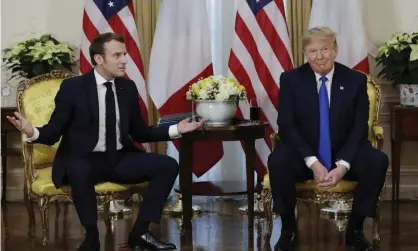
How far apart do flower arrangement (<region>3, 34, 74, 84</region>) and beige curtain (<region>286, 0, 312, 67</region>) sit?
6.17 feet

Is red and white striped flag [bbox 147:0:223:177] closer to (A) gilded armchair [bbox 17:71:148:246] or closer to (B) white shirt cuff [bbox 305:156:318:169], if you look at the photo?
(A) gilded armchair [bbox 17:71:148:246]

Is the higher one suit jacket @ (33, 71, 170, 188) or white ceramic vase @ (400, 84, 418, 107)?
white ceramic vase @ (400, 84, 418, 107)

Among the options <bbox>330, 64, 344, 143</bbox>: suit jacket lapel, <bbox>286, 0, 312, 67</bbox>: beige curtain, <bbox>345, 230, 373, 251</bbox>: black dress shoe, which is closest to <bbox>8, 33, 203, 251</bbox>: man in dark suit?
<bbox>330, 64, 344, 143</bbox>: suit jacket lapel

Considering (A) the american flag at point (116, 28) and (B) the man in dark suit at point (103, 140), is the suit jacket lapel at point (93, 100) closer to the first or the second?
(B) the man in dark suit at point (103, 140)

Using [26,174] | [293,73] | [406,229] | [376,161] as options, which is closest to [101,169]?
[26,174]

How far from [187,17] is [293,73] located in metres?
1.58

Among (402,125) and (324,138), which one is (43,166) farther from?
(402,125)

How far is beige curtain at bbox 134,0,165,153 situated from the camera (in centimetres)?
514

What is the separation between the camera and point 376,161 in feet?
10.7

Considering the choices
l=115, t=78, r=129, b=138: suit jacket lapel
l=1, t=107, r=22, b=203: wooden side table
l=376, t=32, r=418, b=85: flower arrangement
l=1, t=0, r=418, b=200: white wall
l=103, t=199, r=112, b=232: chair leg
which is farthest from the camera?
l=1, t=0, r=418, b=200: white wall

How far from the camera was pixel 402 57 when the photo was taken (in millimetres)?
4656

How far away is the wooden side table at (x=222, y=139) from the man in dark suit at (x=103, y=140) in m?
0.31

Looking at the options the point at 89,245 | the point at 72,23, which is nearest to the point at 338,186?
the point at 89,245

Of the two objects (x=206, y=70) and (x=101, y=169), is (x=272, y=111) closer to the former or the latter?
(x=206, y=70)
